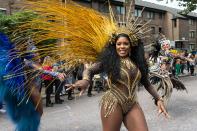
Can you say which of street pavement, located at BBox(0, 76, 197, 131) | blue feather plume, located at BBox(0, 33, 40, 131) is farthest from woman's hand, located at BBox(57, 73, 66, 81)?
street pavement, located at BBox(0, 76, 197, 131)

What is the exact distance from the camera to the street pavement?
660 centimetres

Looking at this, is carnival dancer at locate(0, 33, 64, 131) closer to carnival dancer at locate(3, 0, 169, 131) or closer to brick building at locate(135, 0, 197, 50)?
carnival dancer at locate(3, 0, 169, 131)

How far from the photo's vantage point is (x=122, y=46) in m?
3.85

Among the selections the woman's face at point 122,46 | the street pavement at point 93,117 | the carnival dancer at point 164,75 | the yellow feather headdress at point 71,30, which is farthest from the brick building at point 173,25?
the woman's face at point 122,46

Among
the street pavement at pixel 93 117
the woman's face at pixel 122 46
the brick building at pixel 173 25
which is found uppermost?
the brick building at pixel 173 25

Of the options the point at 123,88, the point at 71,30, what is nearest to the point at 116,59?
the point at 123,88

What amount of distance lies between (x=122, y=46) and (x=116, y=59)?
0.48ft

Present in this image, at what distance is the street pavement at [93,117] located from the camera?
21.7ft

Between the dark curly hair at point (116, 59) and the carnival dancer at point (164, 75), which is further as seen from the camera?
the carnival dancer at point (164, 75)

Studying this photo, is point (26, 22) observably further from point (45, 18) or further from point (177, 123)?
point (177, 123)

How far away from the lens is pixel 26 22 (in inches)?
156

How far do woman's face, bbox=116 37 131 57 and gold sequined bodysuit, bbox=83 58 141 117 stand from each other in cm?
7

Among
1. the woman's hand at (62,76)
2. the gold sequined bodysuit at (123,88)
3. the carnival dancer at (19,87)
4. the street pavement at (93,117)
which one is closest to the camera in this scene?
the gold sequined bodysuit at (123,88)

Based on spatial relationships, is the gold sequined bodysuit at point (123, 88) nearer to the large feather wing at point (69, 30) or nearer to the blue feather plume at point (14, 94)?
the large feather wing at point (69, 30)
